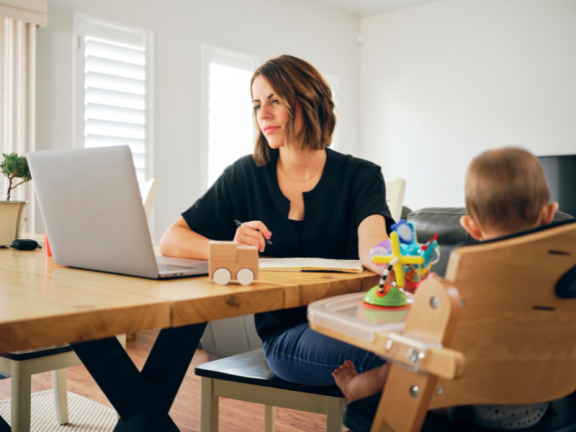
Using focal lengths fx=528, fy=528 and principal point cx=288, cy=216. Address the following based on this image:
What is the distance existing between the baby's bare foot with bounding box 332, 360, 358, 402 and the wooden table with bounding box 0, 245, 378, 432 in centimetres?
16

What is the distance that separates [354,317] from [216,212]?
2.55ft

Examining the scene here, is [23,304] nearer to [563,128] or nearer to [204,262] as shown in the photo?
[204,262]

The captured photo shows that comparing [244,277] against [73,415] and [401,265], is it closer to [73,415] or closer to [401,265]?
[401,265]

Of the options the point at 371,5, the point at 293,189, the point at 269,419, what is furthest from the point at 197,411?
the point at 371,5

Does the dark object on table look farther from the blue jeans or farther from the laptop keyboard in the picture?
the blue jeans

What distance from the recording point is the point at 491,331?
642 millimetres

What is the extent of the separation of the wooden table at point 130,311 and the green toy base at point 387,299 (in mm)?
96

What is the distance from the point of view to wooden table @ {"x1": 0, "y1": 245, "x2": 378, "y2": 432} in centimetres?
58

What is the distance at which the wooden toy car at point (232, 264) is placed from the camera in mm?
813

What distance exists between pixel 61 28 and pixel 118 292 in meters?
3.73

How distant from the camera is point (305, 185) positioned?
138cm

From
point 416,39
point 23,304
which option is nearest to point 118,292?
point 23,304

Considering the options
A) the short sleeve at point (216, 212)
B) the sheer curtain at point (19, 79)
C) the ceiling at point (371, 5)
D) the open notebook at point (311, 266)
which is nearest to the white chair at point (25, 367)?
the short sleeve at point (216, 212)

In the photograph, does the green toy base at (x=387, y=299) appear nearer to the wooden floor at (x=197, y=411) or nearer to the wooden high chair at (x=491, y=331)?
the wooden high chair at (x=491, y=331)
